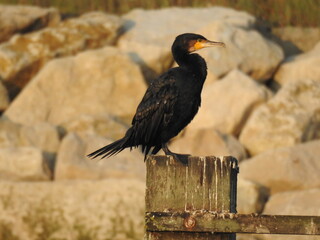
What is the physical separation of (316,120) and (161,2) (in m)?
4.86

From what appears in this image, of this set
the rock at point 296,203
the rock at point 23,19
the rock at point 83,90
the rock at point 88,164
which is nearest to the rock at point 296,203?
the rock at point 296,203

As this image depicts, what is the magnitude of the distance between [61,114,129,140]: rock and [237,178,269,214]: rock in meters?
2.64

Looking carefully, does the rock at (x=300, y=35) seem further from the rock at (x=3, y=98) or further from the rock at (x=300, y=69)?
the rock at (x=3, y=98)

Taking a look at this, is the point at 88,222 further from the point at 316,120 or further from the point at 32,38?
the point at 32,38

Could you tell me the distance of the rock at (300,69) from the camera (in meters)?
13.1

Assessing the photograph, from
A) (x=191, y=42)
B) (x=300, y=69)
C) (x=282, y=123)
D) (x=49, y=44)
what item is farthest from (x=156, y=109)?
(x=49, y=44)

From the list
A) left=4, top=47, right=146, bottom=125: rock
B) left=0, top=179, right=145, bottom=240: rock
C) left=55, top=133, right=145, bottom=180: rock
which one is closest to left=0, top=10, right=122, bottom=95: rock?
left=4, top=47, right=146, bottom=125: rock

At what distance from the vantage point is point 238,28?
13.5 m

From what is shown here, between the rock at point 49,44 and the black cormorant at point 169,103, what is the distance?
7.70 meters

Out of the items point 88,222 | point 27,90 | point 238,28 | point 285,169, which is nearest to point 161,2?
point 238,28

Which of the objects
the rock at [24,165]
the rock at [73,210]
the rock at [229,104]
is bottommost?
the rock at [73,210]

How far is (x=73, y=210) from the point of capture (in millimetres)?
8320

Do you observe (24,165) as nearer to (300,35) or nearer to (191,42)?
(191,42)

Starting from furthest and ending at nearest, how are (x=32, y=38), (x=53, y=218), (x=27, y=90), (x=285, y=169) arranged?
(x=32, y=38)
(x=27, y=90)
(x=285, y=169)
(x=53, y=218)
